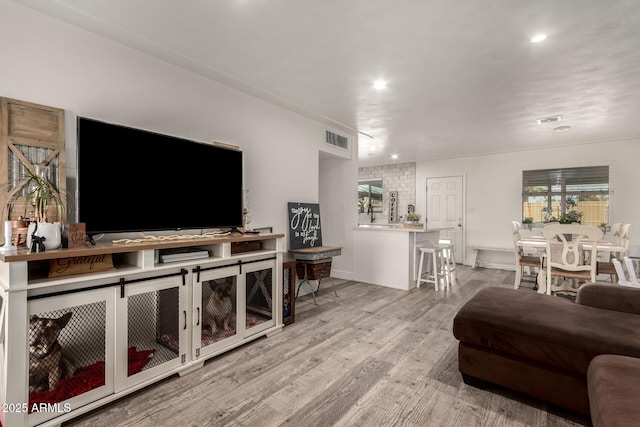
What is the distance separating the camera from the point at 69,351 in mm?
1691

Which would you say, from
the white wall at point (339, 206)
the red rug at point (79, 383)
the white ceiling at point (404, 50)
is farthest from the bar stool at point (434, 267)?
the red rug at point (79, 383)

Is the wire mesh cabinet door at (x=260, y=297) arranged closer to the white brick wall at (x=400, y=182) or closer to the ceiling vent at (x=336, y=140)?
the ceiling vent at (x=336, y=140)

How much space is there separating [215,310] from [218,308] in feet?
0.09

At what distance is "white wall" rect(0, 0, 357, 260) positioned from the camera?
76.6 inches

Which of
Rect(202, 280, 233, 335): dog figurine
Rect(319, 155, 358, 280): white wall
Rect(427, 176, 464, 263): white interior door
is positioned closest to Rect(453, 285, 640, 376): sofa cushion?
Rect(202, 280, 233, 335): dog figurine

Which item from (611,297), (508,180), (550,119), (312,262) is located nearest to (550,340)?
(611,297)

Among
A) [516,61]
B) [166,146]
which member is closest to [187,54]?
[166,146]

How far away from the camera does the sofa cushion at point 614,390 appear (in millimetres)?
1075

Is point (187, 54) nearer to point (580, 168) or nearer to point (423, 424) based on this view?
point (423, 424)

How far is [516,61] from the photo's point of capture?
256 centimetres

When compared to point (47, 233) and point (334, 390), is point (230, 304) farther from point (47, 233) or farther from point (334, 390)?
point (47, 233)

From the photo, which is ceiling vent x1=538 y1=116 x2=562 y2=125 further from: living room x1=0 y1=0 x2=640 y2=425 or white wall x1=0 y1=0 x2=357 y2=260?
white wall x1=0 y1=0 x2=357 y2=260

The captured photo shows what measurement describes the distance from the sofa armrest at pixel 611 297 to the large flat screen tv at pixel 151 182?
2887mm

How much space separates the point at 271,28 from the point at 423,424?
271cm
